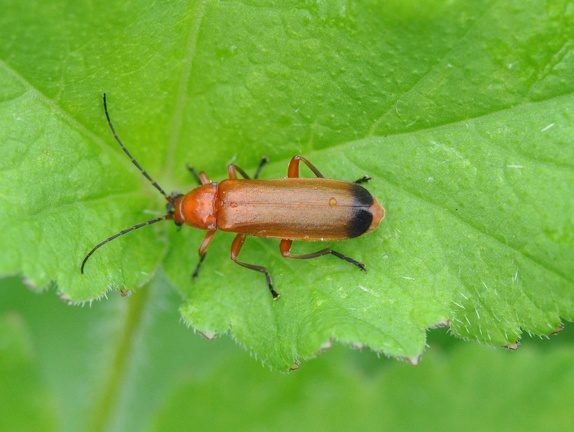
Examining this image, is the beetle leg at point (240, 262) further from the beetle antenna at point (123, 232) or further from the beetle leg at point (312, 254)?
the beetle antenna at point (123, 232)

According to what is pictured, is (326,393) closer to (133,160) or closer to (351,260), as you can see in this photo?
(351,260)

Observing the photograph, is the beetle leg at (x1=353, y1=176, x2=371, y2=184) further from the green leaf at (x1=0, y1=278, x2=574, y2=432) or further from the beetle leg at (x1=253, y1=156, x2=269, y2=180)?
the green leaf at (x1=0, y1=278, x2=574, y2=432)

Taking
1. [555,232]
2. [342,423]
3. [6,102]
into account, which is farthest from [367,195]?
[342,423]

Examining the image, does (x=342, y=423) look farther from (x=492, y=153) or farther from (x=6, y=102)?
(x=6, y=102)

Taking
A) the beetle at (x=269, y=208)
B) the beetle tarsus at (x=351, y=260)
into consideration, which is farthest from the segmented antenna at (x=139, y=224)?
the beetle tarsus at (x=351, y=260)

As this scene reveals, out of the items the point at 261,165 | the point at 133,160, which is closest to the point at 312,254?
the point at 261,165
